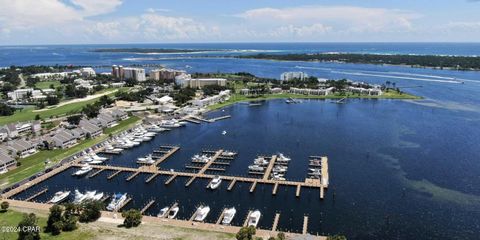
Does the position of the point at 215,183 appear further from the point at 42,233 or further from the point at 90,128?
the point at 90,128

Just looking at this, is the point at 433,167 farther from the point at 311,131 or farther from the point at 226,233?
the point at 226,233

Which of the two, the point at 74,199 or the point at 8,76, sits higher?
the point at 8,76

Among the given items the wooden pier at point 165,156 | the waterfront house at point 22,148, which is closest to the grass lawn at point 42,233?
the wooden pier at point 165,156

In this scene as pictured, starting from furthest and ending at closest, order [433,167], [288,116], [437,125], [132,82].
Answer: [132,82]
[288,116]
[437,125]
[433,167]

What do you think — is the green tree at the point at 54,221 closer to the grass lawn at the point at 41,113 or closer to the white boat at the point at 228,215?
the white boat at the point at 228,215

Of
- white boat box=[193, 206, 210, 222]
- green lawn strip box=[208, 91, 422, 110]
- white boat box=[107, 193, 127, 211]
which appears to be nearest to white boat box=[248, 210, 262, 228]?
white boat box=[193, 206, 210, 222]

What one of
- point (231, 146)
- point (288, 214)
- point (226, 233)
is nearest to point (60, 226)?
point (226, 233)
